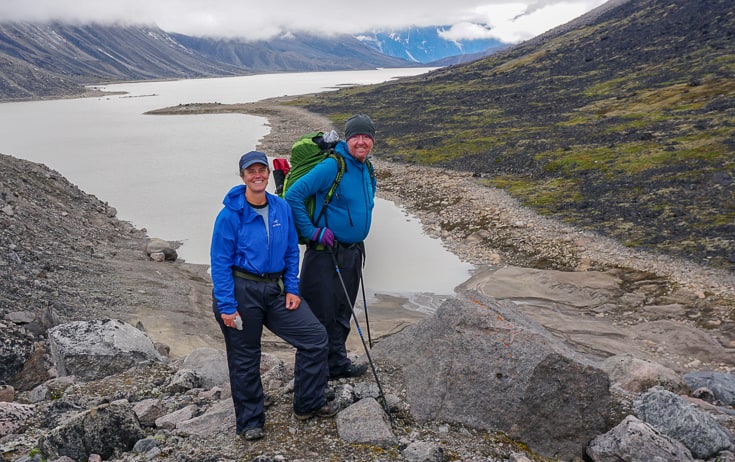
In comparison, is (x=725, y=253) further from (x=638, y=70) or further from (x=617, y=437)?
(x=638, y=70)

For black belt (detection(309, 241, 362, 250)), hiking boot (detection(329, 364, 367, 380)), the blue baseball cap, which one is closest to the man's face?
black belt (detection(309, 241, 362, 250))

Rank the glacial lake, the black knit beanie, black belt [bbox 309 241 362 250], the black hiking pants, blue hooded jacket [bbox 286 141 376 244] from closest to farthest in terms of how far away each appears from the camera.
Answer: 1. blue hooded jacket [bbox 286 141 376 244]
2. the black knit beanie
3. black belt [bbox 309 241 362 250]
4. the black hiking pants
5. the glacial lake

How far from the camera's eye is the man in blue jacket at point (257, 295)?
6125 millimetres

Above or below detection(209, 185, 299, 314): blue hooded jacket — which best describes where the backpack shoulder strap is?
above

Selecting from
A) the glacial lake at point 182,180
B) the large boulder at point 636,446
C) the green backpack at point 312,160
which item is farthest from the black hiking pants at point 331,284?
the glacial lake at point 182,180

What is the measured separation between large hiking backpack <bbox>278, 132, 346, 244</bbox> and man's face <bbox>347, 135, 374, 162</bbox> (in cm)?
18

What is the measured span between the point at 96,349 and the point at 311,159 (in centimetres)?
562

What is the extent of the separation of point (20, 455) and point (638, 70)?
90691mm

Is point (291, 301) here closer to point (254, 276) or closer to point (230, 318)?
point (254, 276)

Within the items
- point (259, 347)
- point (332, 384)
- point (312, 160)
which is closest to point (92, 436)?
point (259, 347)

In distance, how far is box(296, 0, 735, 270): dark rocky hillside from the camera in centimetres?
2517

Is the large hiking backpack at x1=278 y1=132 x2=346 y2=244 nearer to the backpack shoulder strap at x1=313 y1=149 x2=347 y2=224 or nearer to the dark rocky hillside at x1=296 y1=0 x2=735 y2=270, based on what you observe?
the backpack shoulder strap at x1=313 y1=149 x2=347 y2=224

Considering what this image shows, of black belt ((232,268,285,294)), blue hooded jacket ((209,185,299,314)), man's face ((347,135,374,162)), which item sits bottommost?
black belt ((232,268,285,294))

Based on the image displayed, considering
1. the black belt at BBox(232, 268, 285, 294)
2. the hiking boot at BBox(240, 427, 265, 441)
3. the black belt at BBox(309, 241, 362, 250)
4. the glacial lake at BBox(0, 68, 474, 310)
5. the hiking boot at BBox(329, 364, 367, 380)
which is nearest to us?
the black belt at BBox(232, 268, 285, 294)
